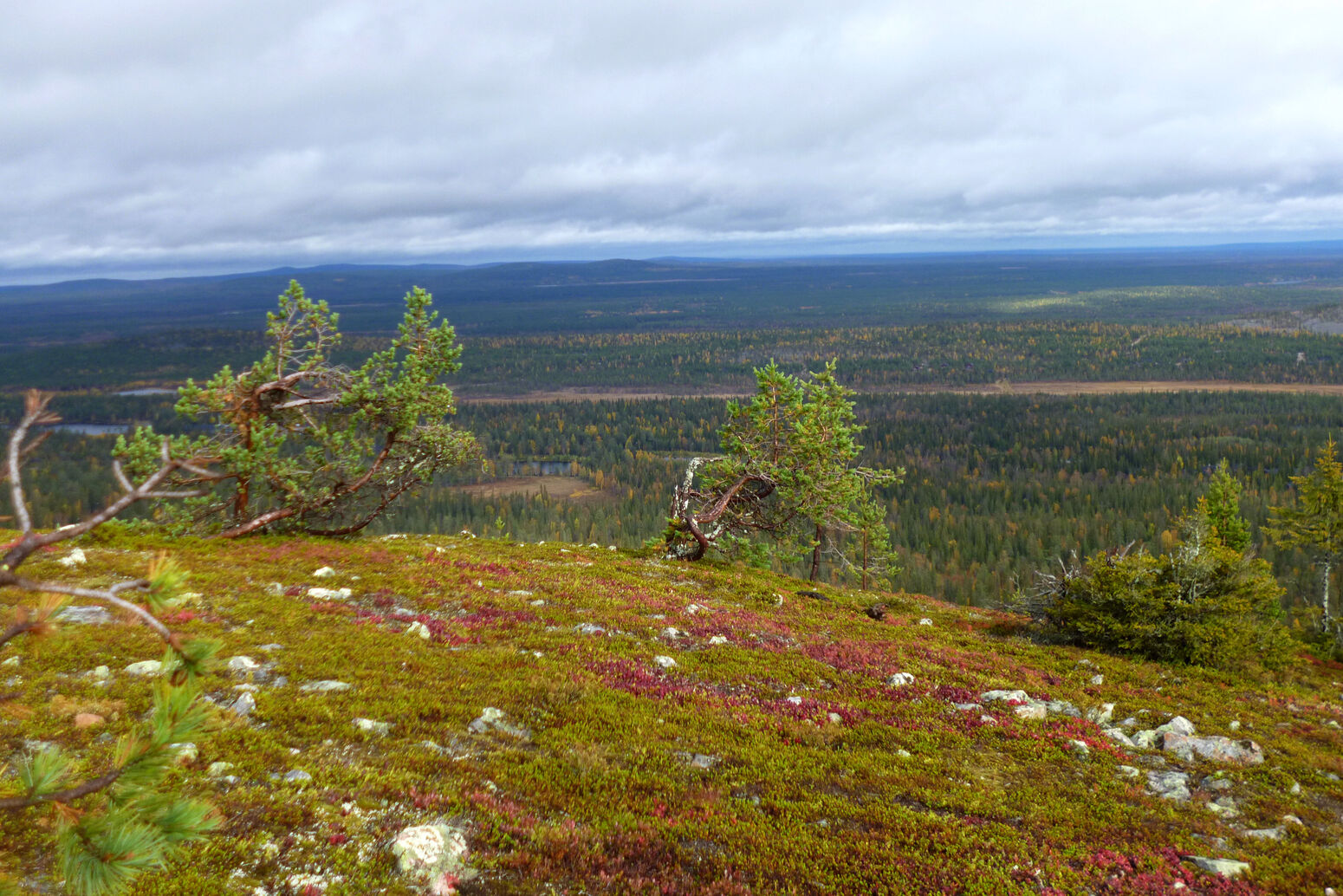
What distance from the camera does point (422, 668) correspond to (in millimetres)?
12719

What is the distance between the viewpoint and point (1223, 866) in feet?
28.1

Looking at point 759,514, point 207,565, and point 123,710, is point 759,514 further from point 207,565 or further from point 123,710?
point 123,710

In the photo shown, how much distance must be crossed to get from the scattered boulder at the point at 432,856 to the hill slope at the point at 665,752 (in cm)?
11

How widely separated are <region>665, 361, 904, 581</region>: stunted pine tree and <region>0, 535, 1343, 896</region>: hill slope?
1004 cm

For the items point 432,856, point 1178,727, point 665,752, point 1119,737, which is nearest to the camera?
point 432,856

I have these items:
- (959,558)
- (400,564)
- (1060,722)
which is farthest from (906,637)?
(959,558)

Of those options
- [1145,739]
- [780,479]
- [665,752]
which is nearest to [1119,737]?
[1145,739]

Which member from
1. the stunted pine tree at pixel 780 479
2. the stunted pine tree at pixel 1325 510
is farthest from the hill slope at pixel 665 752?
the stunted pine tree at pixel 1325 510

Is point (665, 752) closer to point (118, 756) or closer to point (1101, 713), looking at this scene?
point (118, 756)

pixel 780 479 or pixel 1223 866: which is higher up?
pixel 780 479

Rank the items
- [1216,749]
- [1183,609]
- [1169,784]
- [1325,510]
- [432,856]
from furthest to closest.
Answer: [1325,510] < [1183,609] < [1216,749] < [1169,784] < [432,856]

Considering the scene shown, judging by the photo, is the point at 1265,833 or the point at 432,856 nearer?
the point at 432,856

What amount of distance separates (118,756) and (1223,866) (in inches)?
441

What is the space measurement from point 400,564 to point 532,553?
572 centimetres
